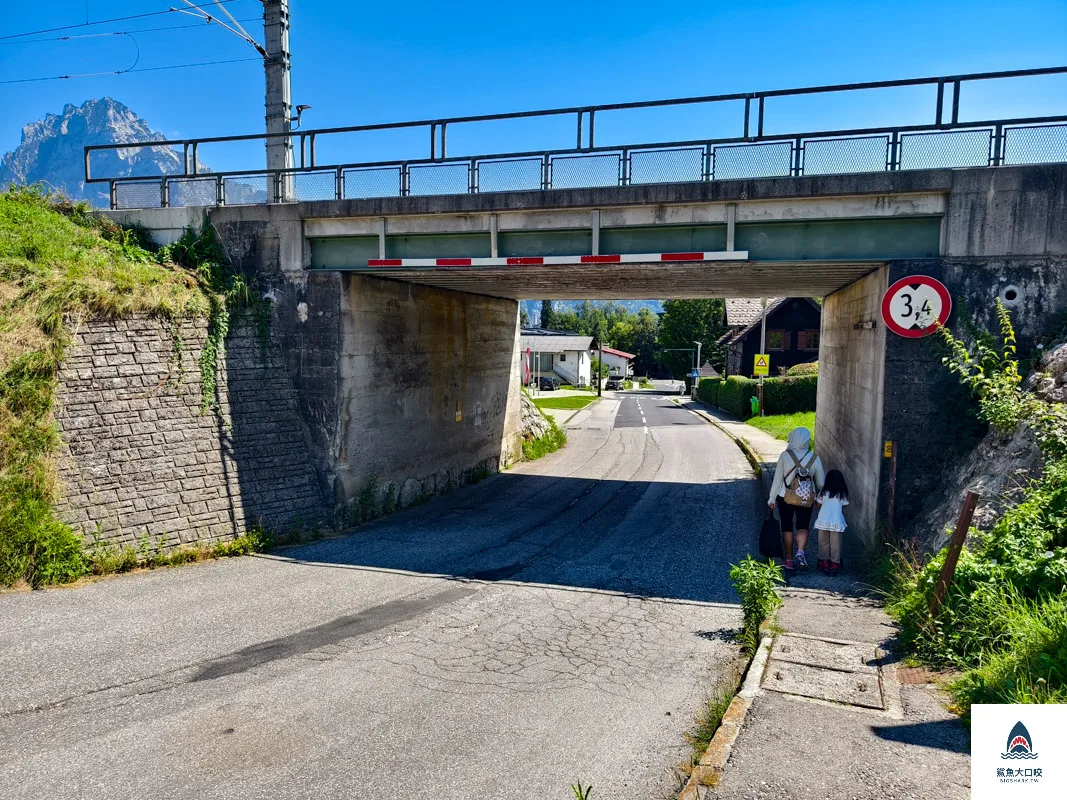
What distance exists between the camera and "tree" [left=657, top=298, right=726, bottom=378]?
80.1m

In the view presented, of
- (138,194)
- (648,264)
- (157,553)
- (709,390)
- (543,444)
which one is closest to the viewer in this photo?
(157,553)

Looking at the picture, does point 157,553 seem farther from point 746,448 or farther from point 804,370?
point 804,370

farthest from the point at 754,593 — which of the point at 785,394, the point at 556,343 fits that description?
the point at 556,343

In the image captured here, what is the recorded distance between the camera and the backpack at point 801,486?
922 centimetres

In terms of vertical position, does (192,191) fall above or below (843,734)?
above

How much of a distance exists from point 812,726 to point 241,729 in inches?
165

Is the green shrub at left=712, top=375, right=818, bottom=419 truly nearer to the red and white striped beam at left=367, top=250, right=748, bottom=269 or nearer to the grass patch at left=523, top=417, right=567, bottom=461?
the grass patch at left=523, top=417, right=567, bottom=461

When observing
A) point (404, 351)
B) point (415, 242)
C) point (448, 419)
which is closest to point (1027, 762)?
point (415, 242)

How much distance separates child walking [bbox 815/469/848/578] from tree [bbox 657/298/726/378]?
70233 millimetres

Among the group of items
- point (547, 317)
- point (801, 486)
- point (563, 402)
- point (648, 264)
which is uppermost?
point (547, 317)

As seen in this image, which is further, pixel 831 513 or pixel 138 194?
pixel 138 194

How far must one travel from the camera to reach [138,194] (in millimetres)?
14023

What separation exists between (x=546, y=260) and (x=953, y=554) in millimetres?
7702

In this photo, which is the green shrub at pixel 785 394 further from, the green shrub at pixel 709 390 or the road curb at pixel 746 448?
the green shrub at pixel 709 390
